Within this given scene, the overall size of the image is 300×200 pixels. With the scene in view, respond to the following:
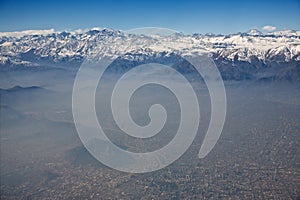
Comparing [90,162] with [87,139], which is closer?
[90,162]

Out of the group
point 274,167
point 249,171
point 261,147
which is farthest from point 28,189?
point 261,147

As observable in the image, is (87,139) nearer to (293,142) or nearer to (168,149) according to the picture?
(168,149)

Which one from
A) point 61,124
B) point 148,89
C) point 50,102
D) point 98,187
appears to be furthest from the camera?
point 148,89

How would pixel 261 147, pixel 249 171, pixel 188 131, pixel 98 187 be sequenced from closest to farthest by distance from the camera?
pixel 98 187 < pixel 249 171 < pixel 261 147 < pixel 188 131

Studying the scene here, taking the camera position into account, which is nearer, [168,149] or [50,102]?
[168,149]

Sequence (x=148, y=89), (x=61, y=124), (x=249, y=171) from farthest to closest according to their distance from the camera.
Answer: (x=148, y=89) → (x=61, y=124) → (x=249, y=171)

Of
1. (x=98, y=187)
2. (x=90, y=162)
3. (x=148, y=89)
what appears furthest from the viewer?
(x=148, y=89)

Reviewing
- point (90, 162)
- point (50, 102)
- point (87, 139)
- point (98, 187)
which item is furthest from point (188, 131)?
point (50, 102)

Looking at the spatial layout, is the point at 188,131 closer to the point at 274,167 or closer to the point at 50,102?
the point at 274,167

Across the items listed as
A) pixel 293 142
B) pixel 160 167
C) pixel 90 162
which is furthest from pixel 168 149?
pixel 293 142
